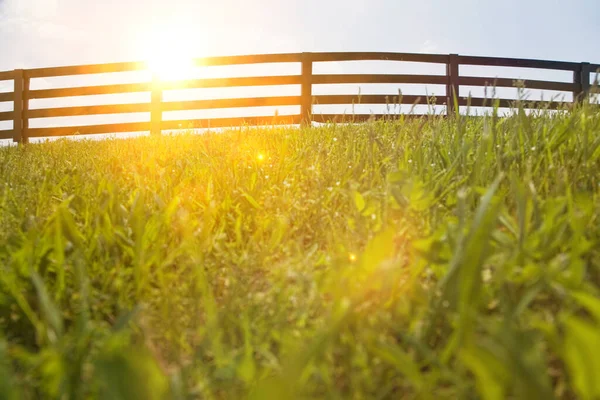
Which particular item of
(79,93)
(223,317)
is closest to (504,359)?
(223,317)

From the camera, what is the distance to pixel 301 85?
9.83m

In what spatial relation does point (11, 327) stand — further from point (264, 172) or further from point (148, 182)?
point (264, 172)

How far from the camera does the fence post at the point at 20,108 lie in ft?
36.6

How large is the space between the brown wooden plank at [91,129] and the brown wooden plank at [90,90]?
2.34 feet

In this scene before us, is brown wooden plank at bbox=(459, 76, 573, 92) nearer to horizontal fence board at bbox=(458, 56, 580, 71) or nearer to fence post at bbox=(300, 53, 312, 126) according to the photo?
horizontal fence board at bbox=(458, 56, 580, 71)

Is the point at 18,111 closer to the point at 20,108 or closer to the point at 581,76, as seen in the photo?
the point at 20,108

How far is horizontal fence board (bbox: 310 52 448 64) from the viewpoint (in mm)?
9828

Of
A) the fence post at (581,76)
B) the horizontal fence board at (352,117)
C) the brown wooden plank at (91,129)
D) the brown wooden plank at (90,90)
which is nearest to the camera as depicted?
the horizontal fence board at (352,117)

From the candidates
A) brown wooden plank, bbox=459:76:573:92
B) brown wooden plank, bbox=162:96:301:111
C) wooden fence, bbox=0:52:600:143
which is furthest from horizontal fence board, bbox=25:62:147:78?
brown wooden plank, bbox=459:76:573:92

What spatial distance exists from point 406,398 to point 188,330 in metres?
0.46

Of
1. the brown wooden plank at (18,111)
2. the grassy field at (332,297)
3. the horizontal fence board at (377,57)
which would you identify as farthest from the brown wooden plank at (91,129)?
the grassy field at (332,297)

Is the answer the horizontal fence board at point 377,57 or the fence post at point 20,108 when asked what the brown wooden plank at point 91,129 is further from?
the horizontal fence board at point 377,57

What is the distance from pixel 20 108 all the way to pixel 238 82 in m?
5.09

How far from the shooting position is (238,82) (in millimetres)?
9992
